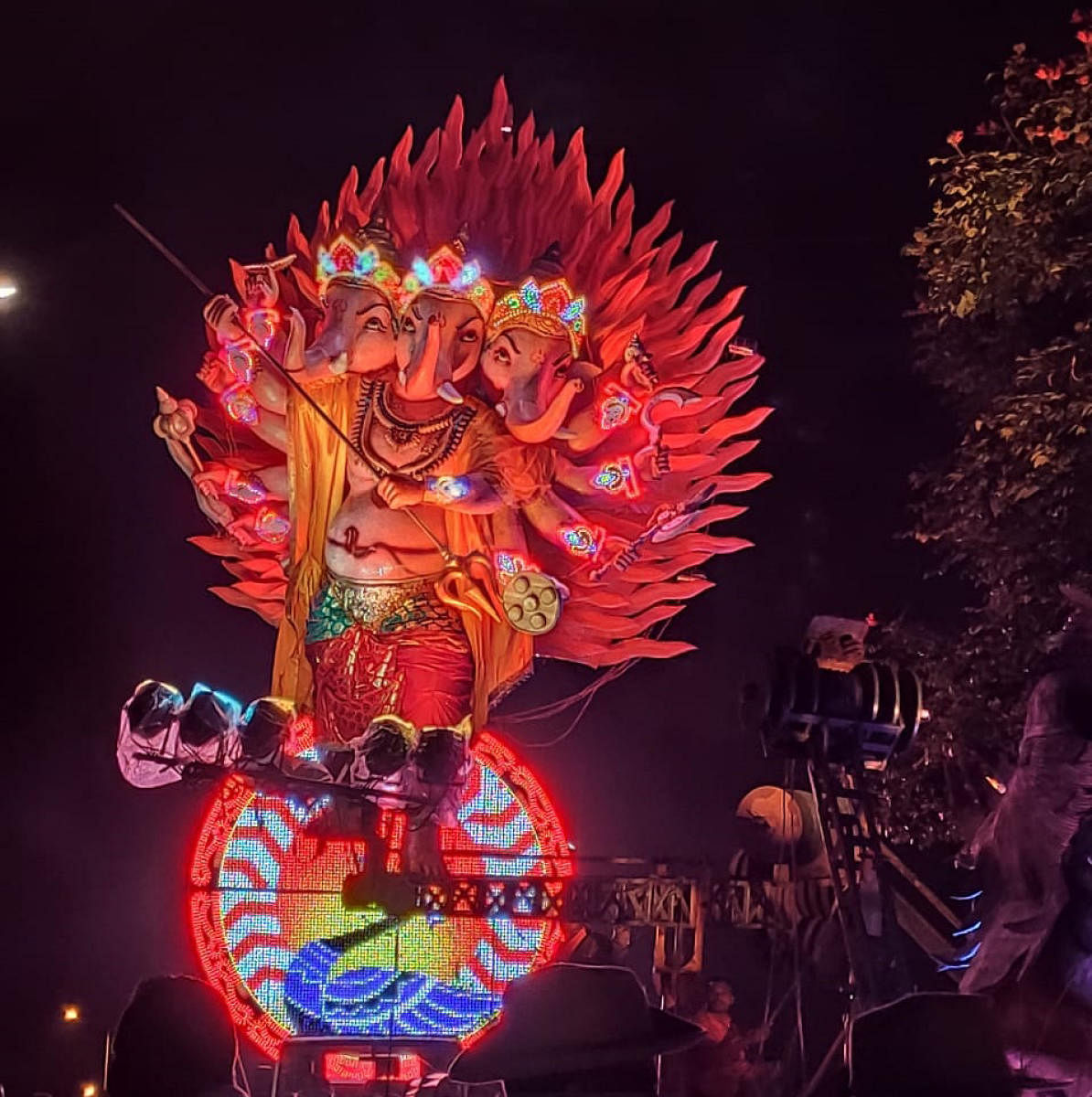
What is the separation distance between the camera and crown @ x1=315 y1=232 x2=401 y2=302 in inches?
449

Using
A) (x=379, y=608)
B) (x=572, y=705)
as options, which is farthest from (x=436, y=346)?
(x=572, y=705)

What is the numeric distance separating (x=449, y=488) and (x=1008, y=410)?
3947mm

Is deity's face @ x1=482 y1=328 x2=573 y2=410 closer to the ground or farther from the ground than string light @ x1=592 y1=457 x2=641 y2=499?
farther from the ground

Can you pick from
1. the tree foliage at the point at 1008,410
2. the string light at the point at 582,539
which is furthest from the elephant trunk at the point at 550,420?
the tree foliage at the point at 1008,410

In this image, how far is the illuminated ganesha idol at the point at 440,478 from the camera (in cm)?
1081

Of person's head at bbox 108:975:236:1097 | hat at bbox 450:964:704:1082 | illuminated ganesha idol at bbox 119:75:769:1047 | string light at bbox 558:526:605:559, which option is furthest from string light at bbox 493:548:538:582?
hat at bbox 450:964:704:1082

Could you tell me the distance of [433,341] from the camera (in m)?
11.2

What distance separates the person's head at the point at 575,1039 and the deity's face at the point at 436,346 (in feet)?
26.4

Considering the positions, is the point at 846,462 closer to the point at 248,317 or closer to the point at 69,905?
the point at 248,317

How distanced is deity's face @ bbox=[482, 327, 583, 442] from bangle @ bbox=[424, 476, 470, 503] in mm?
554

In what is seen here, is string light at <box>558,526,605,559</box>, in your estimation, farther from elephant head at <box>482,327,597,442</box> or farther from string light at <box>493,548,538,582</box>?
elephant head at <box>482,327,597,442</box>

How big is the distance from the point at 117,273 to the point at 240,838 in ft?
15.5

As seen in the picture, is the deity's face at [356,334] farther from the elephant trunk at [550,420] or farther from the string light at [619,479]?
the string light at [619,479]

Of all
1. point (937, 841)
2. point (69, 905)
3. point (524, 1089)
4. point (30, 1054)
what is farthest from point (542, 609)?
point (524, 1089)
